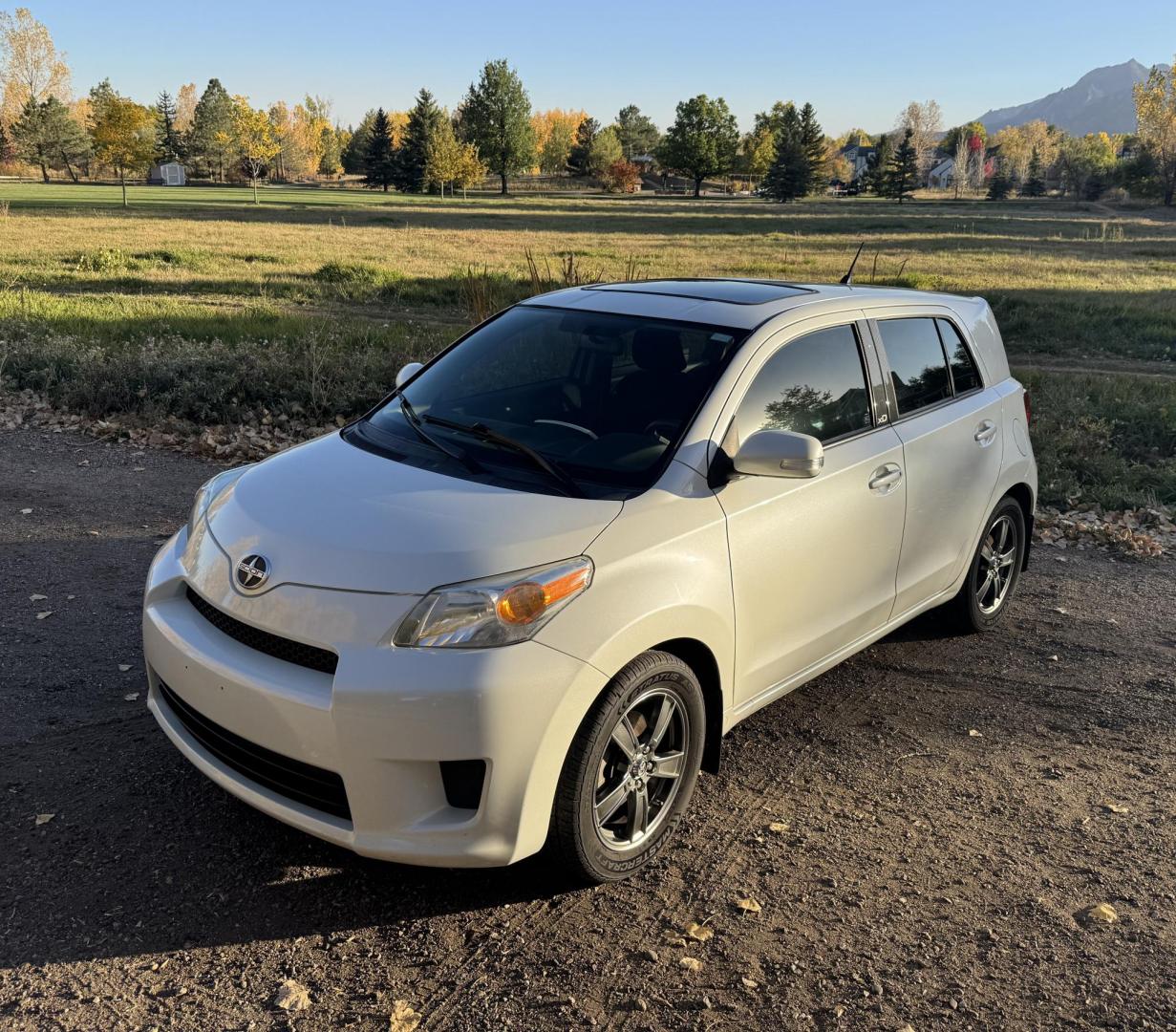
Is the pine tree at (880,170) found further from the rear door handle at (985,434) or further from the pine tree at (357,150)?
the rear door handle at (985,434)

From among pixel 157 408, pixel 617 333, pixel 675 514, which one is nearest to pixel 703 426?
pixel 675 514

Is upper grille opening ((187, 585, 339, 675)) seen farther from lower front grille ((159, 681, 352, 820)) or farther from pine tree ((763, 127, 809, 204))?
pine tree ((763, 127, 809, 204))

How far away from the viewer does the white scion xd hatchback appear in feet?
8.91

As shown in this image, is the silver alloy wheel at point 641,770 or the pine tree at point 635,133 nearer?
the silver alloy wheel at point 641,770

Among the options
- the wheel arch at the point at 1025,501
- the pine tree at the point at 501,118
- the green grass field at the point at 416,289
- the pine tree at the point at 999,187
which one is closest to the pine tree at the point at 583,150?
the pine tree at the point at 501,118

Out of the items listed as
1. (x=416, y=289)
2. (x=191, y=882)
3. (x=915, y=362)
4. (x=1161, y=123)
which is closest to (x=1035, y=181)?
(x=1161, y=123)

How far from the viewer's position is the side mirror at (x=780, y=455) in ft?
10.7

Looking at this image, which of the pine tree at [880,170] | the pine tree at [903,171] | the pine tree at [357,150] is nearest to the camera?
the pine tree at [903,171]

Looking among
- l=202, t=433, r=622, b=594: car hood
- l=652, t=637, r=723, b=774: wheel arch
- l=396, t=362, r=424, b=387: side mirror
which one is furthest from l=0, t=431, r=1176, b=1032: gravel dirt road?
l=396, t=362, r=424, b=387: side mirror

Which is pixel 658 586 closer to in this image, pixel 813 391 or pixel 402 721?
pixel 402 721

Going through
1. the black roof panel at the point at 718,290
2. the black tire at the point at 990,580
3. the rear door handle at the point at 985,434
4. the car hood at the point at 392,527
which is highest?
the black roof panel at the point at 718,290

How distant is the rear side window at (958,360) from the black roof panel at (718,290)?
87 cm

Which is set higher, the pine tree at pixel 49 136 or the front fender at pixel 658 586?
the pine tree at pixel 49 136

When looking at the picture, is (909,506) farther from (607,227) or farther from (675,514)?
(607,227)
